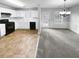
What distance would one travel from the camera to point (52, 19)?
44.4ft

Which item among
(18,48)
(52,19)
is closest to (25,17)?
(52,19)

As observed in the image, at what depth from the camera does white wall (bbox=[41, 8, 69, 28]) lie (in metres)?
13.4

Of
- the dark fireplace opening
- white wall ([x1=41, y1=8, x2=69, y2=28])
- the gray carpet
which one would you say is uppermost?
white wall ([x1=41, y1=8, x2=69, y2=28])

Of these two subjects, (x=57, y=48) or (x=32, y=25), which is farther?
(x=32, y=25)

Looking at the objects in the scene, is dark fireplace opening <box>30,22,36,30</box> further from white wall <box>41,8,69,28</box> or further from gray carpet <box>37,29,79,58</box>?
gray carpet <box>37,29,79,58</box>

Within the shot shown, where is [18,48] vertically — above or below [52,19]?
below

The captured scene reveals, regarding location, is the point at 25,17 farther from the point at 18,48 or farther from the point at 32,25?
the point at 18,48

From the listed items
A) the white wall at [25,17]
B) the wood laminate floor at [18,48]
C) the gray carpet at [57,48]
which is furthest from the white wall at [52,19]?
the wood laminate floor at [18,48]

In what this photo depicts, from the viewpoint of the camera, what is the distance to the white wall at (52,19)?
→ 44.0 ft

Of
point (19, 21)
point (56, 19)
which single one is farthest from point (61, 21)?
point (19, 21)

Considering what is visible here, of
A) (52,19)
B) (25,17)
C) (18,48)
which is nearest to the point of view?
(18,48)

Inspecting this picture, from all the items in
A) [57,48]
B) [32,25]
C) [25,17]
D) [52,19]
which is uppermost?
[25,17]

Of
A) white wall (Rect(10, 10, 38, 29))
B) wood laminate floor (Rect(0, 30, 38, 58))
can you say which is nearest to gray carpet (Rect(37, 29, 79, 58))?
wood laminate floor (Rect(0, 30, 38, 58))

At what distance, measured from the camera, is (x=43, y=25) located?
13.5m
